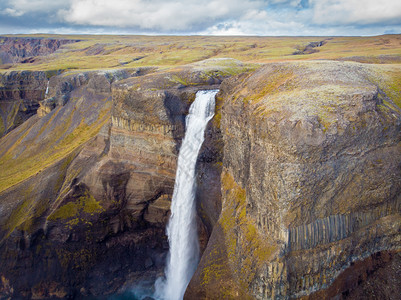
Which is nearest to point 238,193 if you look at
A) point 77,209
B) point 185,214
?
point 185,214

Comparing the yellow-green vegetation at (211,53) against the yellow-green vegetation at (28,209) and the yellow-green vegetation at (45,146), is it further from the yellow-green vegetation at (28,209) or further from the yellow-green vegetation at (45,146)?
the yellow-green vegetation at (28,209)

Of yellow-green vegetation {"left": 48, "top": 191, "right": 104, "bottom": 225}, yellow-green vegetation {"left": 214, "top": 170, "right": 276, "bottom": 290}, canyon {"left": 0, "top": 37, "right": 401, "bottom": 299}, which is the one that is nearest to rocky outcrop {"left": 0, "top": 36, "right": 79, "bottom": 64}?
canyon {"left": 0, "top": 37, "right": 401, "bottom": 299}

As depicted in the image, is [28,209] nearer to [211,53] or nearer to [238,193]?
[238,193]

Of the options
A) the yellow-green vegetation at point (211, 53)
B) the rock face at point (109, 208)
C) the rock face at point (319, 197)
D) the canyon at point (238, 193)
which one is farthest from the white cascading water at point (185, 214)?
the yellow-green vegetation at point (211, 53)

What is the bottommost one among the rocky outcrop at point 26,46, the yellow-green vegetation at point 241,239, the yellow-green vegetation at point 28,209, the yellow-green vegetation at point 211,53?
the yellow-green vegetation at point 28,209

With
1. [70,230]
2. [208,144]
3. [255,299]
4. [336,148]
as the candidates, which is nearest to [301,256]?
[255,299]

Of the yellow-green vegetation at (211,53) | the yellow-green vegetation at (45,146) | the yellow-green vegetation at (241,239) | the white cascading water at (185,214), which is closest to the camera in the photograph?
the yellow-green vegetation at (241,239)
